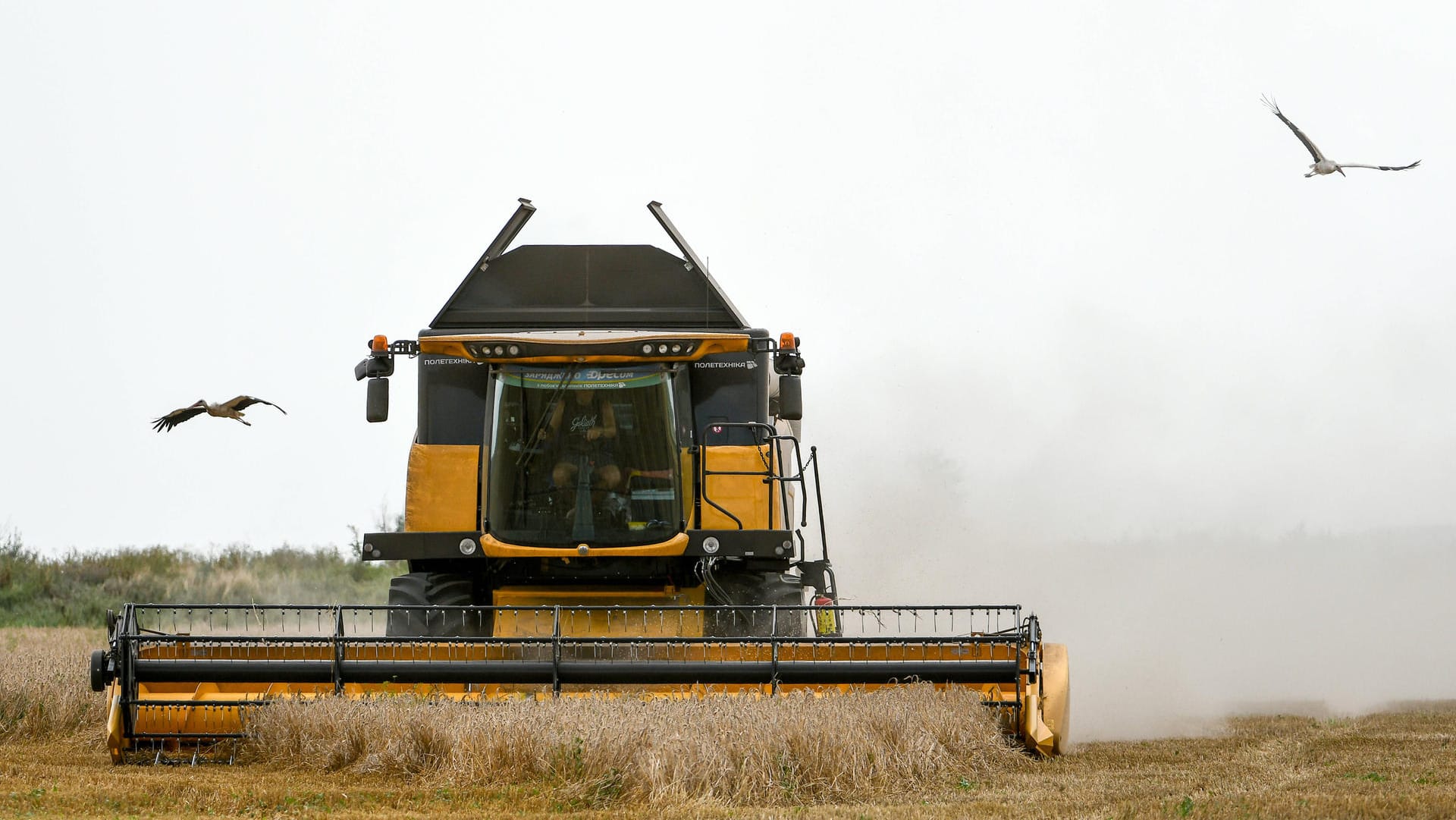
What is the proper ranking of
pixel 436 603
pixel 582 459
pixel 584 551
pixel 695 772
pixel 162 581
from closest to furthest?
pixel 695 772
pixel 584 551
pixel 582 459
pixel 436 603
pixel 162 581

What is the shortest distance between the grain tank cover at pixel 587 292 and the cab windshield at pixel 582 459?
0.81m

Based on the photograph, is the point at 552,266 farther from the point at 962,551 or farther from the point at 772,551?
the point at 962,551

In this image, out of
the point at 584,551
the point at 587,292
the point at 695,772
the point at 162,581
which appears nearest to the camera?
the point at 695,772

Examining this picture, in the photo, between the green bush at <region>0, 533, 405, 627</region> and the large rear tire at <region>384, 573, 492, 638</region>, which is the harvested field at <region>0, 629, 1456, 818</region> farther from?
the green bush at <region>0, 533, 405, 627</region>

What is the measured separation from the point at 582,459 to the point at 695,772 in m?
3.20

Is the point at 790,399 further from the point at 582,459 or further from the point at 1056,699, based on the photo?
the point at 1056,699

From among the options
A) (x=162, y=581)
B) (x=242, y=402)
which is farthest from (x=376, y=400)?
(x=162, y=581)

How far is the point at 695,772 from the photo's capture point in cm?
731

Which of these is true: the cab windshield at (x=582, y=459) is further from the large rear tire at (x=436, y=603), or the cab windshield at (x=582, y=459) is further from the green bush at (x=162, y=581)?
the green bush at (x=162, y=581)

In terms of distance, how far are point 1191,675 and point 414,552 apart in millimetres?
7493

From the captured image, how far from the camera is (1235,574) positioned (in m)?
18.0

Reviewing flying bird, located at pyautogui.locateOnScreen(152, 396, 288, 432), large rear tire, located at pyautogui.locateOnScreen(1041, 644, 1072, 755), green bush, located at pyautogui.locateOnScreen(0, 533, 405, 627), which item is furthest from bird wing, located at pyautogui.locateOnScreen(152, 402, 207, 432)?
green bush, located at pyautogui.locateOnScreen(0, 533, 405, 627)

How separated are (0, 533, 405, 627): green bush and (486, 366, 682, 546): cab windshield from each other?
39.3 feet

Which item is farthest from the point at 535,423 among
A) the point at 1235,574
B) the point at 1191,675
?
the point at 1235,574
